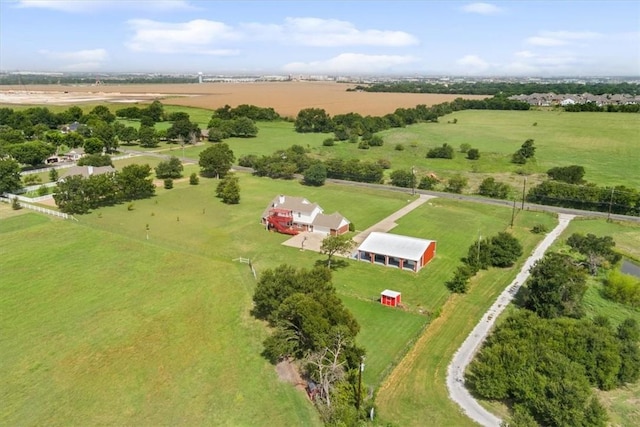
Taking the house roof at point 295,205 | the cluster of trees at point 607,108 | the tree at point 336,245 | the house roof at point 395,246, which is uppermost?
the cluster of trees at point 607,108

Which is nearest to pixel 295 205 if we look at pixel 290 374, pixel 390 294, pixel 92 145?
pixel 390 294

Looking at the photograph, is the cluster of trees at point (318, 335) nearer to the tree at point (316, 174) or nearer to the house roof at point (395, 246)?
the house roof at point (395, 246)

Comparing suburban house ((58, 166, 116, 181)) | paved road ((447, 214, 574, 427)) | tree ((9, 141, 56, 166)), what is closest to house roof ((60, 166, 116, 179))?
suburban house ((58, 166, 116, 181))

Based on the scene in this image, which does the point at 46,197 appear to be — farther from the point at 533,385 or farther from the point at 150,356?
the point at 533,385

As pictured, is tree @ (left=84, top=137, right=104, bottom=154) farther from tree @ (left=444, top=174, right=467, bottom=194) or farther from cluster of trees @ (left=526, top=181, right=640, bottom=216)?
cluster of trees @ (left=526, top=181, right=640, bottom=216)

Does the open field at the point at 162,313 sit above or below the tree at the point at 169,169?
below

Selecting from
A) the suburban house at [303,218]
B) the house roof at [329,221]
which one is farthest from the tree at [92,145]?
the house roof at [329,221]
